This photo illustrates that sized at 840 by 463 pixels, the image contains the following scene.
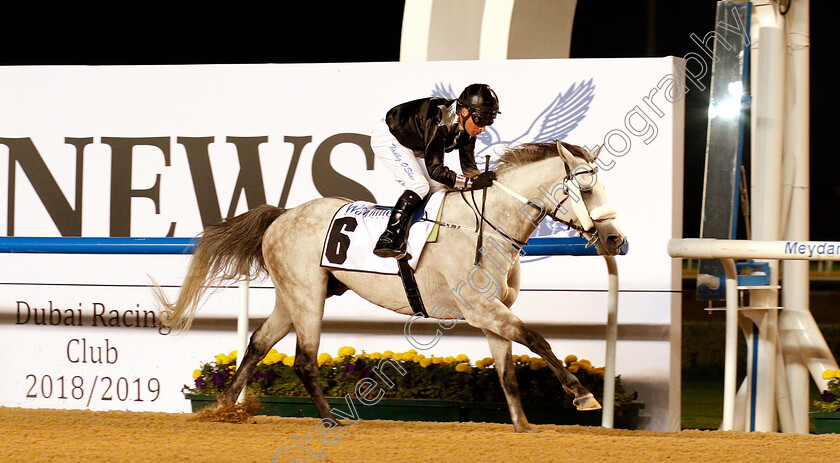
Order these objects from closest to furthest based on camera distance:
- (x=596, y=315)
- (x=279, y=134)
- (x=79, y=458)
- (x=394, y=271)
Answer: (x=79, y=458) → (x=394, y=271) → (x=596, y=315) → (x=279, y=134)

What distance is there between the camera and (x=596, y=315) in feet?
18.6

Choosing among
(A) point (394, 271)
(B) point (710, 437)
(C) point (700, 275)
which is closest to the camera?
(B) point (710, 437)

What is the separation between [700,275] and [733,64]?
1129mm

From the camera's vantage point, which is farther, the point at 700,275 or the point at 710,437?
the point at 700,275

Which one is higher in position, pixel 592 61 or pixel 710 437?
pixel 592 61

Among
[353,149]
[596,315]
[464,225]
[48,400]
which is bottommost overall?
[48,400]

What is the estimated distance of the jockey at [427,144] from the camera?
14.7 feet

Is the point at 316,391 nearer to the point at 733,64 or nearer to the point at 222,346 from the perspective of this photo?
the point at 222,346

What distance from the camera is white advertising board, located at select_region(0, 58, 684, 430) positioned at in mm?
5605

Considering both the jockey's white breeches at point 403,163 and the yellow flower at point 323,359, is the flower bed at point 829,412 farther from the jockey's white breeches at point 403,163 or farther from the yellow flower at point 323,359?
the yellow flower at point 323,359

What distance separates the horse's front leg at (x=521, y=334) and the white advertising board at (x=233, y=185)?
137 centimetres

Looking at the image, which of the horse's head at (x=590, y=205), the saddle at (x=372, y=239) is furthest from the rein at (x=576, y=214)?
the saddle at (x=372, y=239)

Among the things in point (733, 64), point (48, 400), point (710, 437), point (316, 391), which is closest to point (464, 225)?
point (316, 391)

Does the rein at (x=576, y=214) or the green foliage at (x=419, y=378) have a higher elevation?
the rein at (x=576, y=214)
